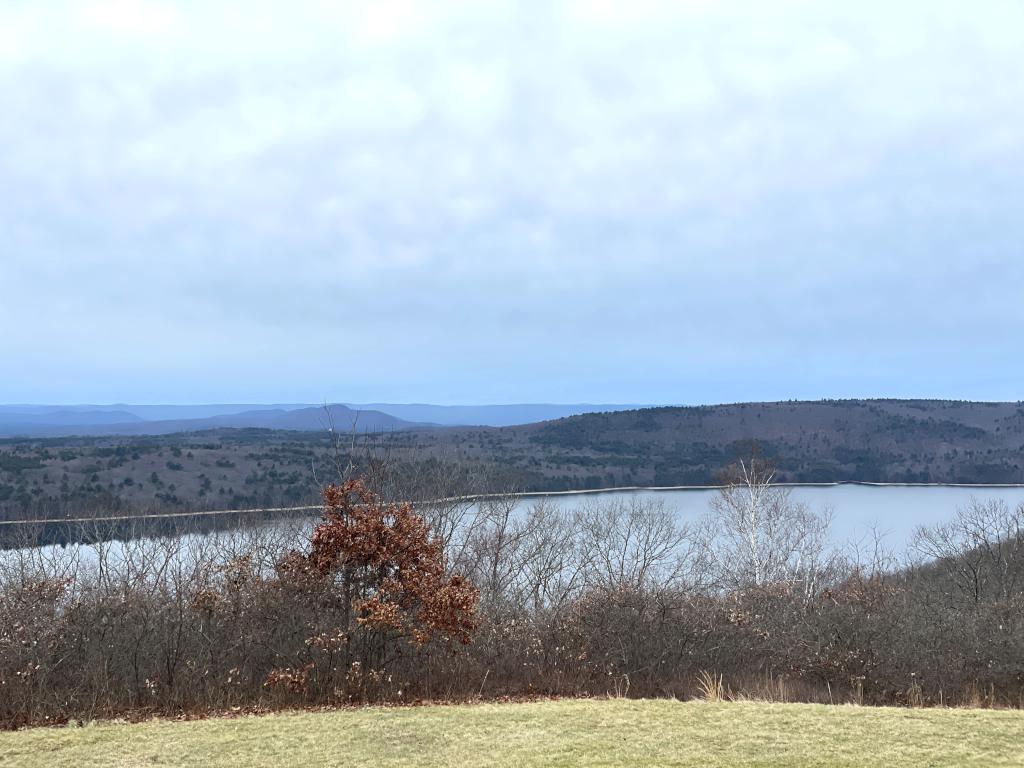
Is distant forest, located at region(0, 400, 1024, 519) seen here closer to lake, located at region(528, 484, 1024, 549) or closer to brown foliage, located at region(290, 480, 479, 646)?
lake, located at region(528, 484, 1024, 549)

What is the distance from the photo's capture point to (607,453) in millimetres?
97938

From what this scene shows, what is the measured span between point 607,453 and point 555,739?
9091 centimetres

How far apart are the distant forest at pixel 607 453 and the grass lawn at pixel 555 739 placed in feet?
141

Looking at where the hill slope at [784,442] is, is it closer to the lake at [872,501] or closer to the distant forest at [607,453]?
the distant forest at [607,453]

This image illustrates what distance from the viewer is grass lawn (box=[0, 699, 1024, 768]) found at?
7254mm

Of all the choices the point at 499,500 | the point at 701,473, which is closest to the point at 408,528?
the point at 499,500

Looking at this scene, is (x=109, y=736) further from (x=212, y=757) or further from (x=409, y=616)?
(x=409, y=616)

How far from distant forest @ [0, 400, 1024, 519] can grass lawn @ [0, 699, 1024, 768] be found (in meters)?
43.0

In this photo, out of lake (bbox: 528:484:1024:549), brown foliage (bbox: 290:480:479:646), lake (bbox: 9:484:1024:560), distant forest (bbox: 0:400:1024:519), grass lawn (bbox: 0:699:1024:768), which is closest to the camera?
grass lawn (bbox: 0:699:1024:768)

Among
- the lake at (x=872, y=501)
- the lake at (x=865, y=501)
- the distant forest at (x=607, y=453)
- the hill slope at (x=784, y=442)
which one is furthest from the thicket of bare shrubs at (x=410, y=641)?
the hill slope at (x=784, y=442)

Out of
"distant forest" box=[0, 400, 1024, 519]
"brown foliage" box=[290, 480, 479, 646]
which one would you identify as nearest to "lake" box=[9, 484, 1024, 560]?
"distant forest" box=[0, 400, 1024, 519]

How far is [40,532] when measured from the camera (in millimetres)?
36906

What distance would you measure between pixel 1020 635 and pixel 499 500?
2904cm

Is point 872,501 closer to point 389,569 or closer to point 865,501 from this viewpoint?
point 865,501
